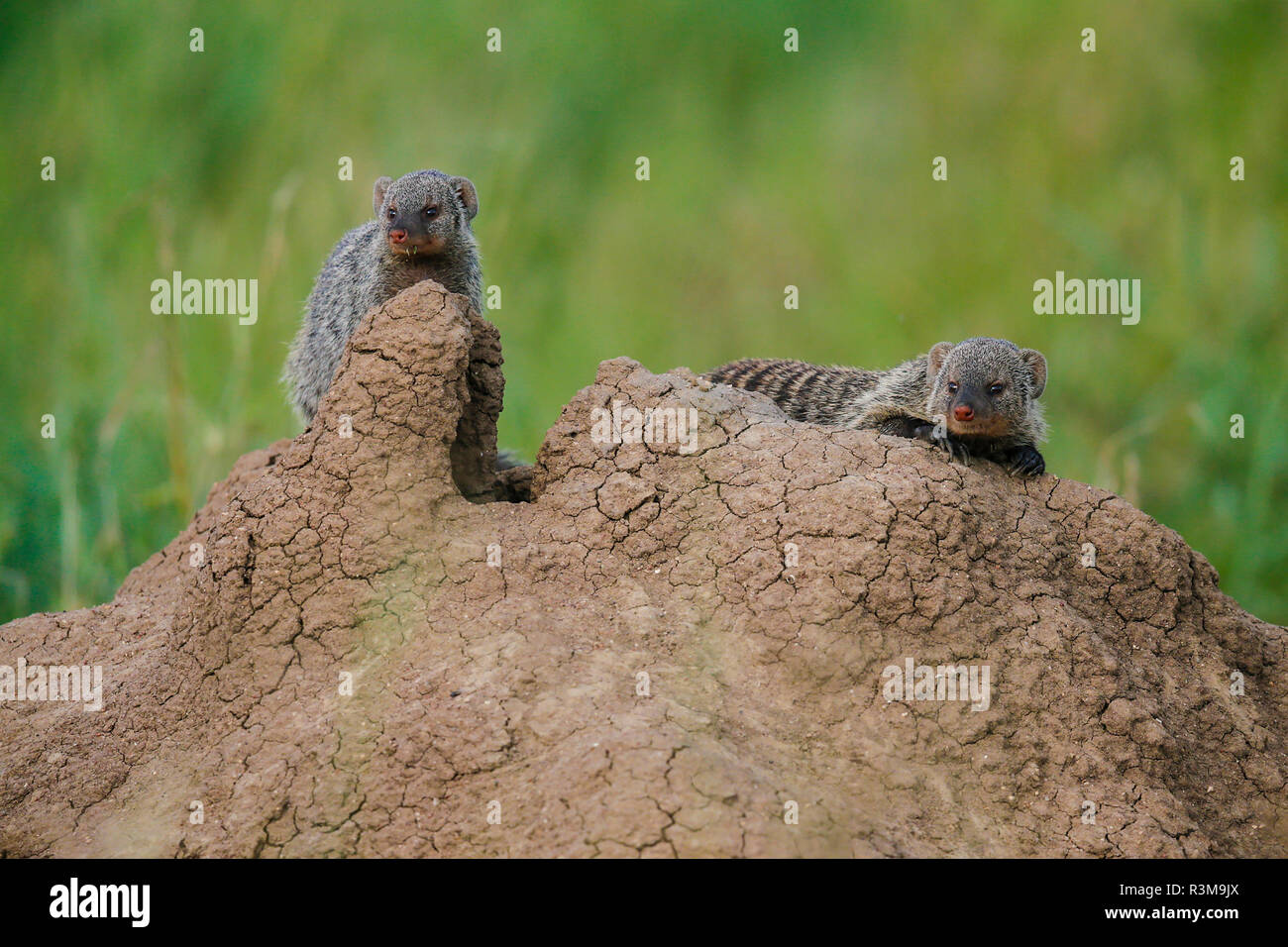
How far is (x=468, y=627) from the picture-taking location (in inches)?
185

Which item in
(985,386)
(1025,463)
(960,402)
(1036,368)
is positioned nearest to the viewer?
(1025,463)

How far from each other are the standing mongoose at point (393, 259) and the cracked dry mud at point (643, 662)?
1200 mm

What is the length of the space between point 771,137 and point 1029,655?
9143 millimetres

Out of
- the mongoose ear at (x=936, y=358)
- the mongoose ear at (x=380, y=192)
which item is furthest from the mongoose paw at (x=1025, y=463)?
the mongoose ear at (x=380, y=192)

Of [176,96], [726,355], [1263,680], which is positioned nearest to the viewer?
[1263,680]

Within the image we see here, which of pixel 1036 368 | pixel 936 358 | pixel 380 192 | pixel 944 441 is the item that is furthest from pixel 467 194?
pixel 1036 368

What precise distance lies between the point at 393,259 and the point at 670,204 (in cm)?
657

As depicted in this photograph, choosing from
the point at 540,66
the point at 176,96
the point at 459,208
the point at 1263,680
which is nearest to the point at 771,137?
the point at 540,66

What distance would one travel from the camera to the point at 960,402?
5789mm

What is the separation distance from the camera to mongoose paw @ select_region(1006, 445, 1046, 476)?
221 inches

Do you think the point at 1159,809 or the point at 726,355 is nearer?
the point at 1159,809

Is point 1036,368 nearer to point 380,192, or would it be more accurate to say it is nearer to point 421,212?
point 421,212

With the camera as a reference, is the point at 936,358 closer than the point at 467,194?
Yes

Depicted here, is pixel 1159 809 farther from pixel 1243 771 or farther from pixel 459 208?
pixel 459 208
